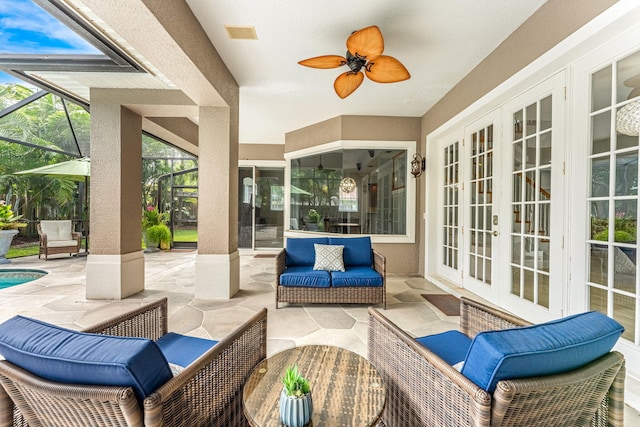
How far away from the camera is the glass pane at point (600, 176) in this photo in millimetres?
2064

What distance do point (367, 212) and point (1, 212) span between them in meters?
8.05

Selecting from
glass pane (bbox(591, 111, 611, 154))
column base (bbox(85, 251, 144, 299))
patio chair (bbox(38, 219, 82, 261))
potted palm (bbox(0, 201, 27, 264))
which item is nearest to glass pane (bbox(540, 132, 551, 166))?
glass pane (bbox(591, 111, 611, 154))

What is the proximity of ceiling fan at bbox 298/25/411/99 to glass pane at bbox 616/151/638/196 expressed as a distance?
68.8 inches

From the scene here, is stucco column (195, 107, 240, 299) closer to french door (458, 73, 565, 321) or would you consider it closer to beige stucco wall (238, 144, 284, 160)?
french door (458, 73, 565, 321)

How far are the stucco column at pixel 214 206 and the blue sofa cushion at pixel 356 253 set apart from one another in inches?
59.5

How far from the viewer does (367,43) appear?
2.38 metres

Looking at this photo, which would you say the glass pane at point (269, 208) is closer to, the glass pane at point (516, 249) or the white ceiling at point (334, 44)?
the white ceiling at point (334, 44)

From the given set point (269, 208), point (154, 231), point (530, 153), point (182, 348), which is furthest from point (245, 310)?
point (154, 231)

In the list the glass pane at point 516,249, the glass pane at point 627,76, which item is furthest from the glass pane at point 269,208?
the glass pane at point 627,76

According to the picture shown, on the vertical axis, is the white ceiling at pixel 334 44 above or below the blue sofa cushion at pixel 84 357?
above

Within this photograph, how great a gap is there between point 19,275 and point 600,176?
27.5 ft

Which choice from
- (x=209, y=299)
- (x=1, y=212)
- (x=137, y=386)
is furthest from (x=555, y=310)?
(x=1, y=212)

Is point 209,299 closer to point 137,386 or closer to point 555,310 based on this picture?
point 137,386

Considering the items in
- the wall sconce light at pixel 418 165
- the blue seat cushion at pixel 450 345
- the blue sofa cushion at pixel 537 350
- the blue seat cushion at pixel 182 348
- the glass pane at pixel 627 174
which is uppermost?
the wall sconce light at pixel 418 165
